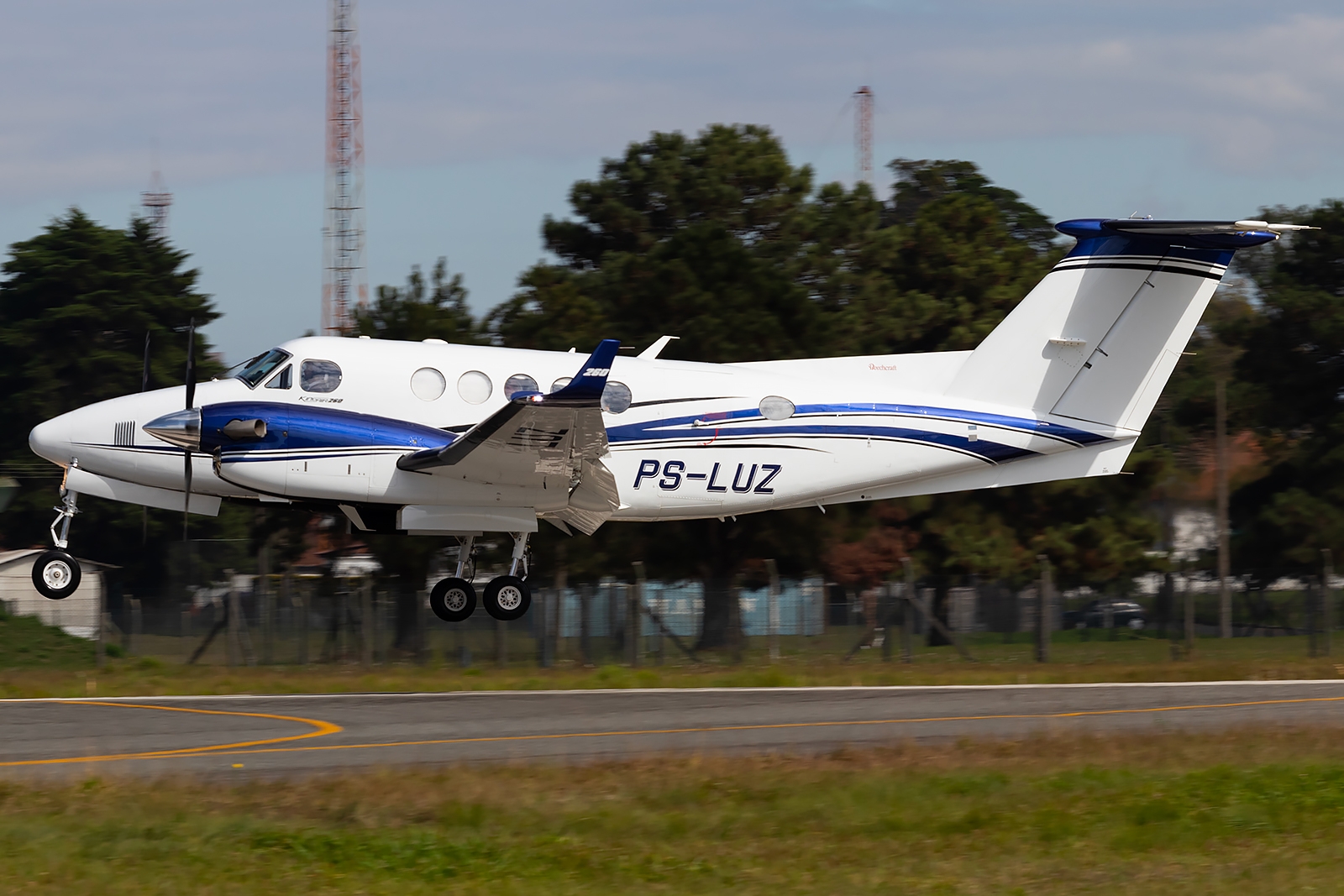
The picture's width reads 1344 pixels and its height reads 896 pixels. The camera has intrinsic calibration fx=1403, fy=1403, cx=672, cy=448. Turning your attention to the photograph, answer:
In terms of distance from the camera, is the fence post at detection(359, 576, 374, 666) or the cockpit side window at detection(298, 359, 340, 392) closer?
the cockpit side window at detection(298, 359, 340, 392)

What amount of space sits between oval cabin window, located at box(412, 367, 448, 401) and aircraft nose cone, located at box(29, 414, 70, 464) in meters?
4.53

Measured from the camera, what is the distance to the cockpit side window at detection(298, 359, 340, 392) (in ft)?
60.3

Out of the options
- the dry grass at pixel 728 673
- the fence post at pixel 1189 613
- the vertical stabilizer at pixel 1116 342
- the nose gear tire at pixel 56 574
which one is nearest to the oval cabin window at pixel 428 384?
the nose gear tire at pixel 56 574

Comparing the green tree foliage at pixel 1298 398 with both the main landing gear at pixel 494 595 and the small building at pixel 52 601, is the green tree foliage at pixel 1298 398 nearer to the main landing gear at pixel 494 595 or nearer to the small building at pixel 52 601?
the main landing gear at pixel 494 595

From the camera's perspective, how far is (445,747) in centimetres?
1393

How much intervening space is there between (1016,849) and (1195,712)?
8.04 meters

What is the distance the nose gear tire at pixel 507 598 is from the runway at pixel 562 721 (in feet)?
3.88

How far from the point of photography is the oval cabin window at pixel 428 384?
61.3 ft

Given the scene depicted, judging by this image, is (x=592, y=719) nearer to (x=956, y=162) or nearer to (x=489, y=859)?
(x=489, y=859)

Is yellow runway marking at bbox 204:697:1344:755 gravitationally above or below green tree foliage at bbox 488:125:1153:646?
below

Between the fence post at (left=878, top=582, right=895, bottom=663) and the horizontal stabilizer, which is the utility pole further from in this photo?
the horizontal stabilizer

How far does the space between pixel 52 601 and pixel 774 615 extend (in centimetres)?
1712

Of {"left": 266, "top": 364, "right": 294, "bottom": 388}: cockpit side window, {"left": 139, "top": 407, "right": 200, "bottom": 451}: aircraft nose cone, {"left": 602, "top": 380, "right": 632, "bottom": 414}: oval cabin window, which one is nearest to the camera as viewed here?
{"left": 139, "top": 407, "right": 200, "bottom": 451}: aircraft nose cone

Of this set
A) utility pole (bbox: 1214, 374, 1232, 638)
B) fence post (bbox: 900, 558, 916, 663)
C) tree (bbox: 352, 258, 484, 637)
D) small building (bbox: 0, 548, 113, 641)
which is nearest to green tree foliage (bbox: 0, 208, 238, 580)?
small building (bbox: 0, 548, 113, 641)
